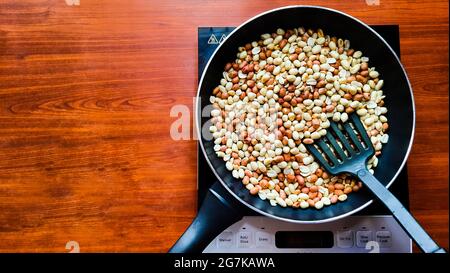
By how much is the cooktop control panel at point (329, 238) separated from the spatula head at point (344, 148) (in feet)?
0.34

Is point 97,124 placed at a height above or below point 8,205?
above

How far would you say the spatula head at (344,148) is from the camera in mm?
779

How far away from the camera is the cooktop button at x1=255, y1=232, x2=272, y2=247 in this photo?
80 cm

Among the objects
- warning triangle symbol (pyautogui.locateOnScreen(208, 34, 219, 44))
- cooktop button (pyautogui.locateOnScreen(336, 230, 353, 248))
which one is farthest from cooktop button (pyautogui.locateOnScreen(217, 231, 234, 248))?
warning triangle symbol (pyautogui.locateOnScreen(208, 34, 219, 44))

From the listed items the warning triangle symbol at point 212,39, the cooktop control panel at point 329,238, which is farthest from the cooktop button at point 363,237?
the warning triangle symbol at point 212,39

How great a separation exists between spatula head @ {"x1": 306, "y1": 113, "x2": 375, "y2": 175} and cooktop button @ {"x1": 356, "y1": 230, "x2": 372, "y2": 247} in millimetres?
121

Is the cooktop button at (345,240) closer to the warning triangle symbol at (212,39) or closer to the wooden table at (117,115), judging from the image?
the wooden table at (117,115)

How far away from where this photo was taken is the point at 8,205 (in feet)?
2.83

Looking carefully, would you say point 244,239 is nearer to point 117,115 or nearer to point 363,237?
point 363,237
